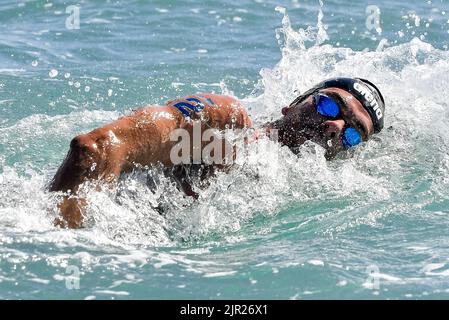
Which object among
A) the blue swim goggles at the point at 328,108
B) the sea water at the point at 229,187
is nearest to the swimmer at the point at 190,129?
the blue swim goggles at the point at 328,108

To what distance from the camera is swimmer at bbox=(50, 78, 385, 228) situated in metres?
4.91

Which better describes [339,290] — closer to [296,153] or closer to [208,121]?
[208,121]

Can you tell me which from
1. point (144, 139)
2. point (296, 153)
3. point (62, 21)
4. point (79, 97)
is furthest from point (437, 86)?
point (62, 21)

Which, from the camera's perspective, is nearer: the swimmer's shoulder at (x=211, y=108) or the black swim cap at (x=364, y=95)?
the swimmer's shoulder at (x=211, y=108)

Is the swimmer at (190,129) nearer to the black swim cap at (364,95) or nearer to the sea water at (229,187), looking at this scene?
the black swim cap at (364,95)

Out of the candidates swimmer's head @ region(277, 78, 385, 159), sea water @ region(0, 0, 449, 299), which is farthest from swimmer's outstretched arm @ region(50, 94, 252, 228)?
swimmer's head @ region(277, 78, 385, 159)

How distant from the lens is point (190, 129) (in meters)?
5.43

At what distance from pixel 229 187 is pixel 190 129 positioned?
0.88 metres

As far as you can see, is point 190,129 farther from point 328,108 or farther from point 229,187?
point 328,108

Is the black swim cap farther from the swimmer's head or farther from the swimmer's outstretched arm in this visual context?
the swimmer's outstretched arm

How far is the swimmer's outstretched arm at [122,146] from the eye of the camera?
16.0ft

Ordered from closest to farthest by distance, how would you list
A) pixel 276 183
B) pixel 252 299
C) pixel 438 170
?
pixel 252 299
pixel 276 183
pixel 438 170

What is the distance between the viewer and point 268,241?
5438mm

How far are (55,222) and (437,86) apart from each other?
5466 mm
